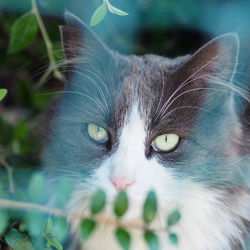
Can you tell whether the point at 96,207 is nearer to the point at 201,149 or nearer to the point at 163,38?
the point at 201,149

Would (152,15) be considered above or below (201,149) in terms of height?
above

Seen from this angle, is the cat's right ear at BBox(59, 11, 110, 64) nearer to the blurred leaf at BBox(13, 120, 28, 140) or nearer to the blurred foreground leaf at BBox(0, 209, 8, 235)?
the blurred leaf at BBox(13, 120, 28, 140)

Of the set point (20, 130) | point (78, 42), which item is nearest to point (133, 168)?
point (78, 42)

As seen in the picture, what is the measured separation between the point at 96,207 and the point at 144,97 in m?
0.43

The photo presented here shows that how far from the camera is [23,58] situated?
7.11 feet

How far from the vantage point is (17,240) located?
3.88 ft

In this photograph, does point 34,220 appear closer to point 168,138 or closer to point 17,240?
point 17,240

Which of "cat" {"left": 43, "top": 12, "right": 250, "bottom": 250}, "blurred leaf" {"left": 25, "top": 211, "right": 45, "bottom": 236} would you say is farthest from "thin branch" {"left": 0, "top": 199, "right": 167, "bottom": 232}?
"cat" {"left": 43, "top": 12, "right": 250, "bottom": 250}

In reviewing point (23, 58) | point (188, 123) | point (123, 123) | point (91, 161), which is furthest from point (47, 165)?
point (23, 58)

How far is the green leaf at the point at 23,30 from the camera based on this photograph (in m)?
1.61

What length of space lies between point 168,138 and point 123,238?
40 cm

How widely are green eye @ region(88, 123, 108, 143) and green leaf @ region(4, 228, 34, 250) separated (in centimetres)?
33

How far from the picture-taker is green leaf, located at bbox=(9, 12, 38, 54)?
1610 millimetres

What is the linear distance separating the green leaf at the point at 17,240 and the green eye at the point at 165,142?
40cm
